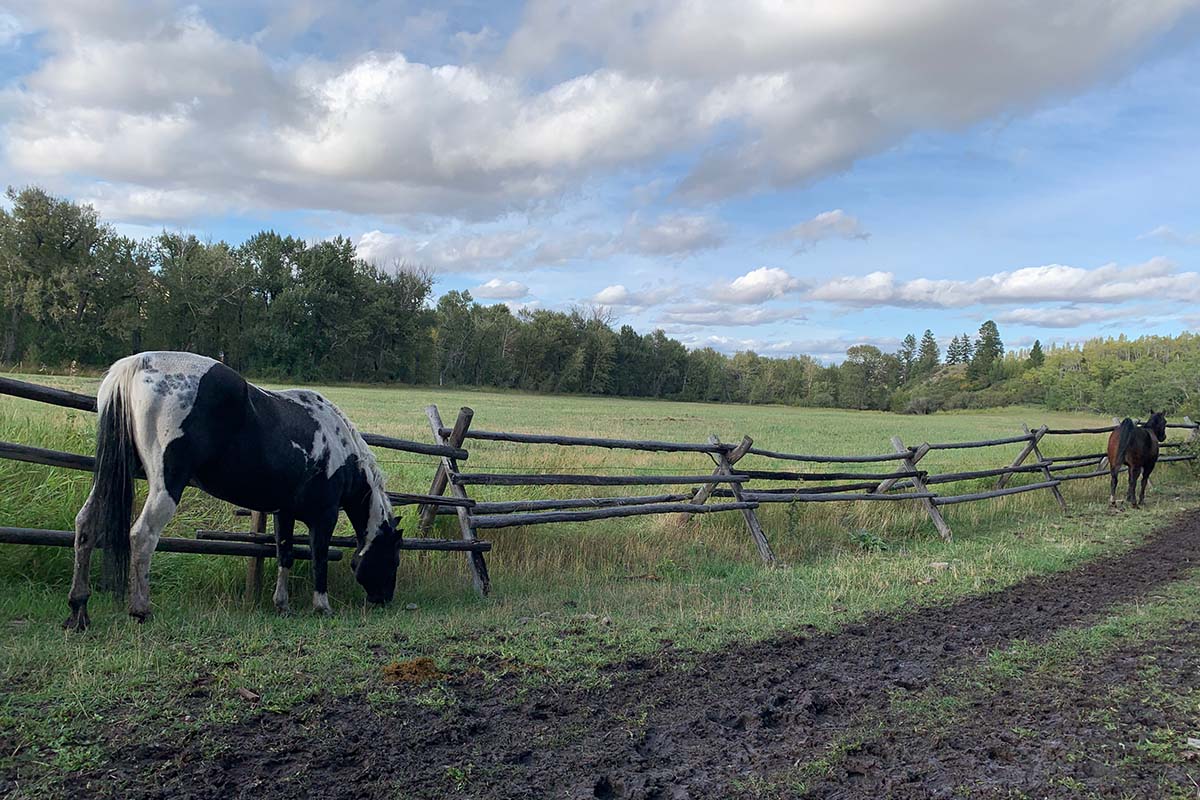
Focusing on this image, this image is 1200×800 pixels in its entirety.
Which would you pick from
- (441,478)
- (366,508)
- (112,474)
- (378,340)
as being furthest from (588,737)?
(378,340)

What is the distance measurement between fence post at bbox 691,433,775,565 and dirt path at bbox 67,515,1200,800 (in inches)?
120

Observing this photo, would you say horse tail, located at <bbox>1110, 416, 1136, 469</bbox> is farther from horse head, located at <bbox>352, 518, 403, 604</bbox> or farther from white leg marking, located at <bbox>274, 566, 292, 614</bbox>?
white leg marking, located at <bbox>274, 566, 292, 614</bbox>

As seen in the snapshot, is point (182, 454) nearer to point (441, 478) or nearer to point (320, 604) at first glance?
point (320, 604)

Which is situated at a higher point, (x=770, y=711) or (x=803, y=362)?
(x=803, y=362)

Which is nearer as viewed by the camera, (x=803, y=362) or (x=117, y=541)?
(x=117, y=541)

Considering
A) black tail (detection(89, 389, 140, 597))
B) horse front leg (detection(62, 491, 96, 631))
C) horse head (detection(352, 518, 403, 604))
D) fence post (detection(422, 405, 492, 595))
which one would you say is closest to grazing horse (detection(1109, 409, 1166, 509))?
fence post (detection(422, 405, 492, 595))

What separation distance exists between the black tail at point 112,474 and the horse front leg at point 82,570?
27mm

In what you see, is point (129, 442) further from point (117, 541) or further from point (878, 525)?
point (878, 525)

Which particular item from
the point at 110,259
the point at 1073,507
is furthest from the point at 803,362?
the point at 1073,507

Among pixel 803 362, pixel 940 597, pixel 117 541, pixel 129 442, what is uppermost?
pixel 803 362

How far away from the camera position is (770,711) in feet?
12.5

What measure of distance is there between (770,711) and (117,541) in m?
4.00

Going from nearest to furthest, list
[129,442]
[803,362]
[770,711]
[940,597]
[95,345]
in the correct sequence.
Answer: [770,711] → [129,442] → [940,597] → [95,345] → [803,362]

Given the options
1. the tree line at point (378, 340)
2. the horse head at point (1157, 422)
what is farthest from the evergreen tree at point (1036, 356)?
the horse head at point (1157, 422)
